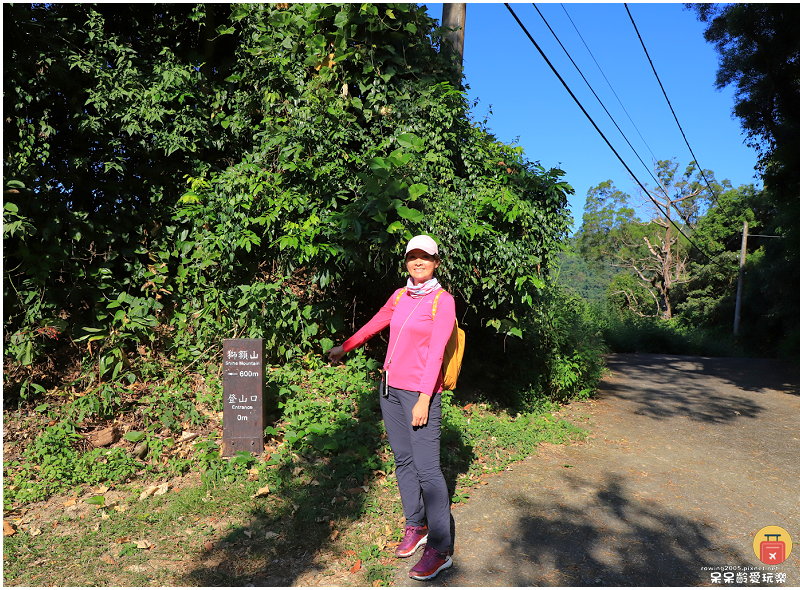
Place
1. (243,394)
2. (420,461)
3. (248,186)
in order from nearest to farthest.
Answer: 1. (420,461)
2. (243,394)
3. (248,186)

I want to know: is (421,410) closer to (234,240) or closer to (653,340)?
(234,240)

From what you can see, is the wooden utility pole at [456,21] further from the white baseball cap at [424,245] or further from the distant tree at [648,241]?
the distant tree at [648,241]

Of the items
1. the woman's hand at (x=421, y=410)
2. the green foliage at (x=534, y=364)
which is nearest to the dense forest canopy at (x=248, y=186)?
the green foliage at (x=534, y=364)

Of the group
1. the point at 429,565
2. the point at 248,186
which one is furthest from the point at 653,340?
the point at 429,565

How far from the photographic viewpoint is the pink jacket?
3145 mm

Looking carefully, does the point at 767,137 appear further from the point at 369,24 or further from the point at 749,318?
the point at 749,318

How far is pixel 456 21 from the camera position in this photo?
7133 mm

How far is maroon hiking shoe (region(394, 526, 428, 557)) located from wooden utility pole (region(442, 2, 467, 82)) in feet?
19.4

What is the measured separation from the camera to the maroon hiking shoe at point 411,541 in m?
3.45

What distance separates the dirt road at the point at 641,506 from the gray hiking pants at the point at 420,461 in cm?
37

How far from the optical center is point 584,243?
1703 inches

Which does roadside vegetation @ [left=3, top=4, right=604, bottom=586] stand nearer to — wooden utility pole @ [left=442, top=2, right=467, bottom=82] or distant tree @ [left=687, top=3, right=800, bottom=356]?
wooden utility pole @ [left=442, top=2, right=467, bottom=82]

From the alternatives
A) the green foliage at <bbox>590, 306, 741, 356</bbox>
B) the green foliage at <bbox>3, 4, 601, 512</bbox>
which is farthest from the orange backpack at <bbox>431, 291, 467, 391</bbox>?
the green foliage at <bbox>590, 306, 741, 356</bbox>

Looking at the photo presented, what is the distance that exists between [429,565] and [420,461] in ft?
2.12
